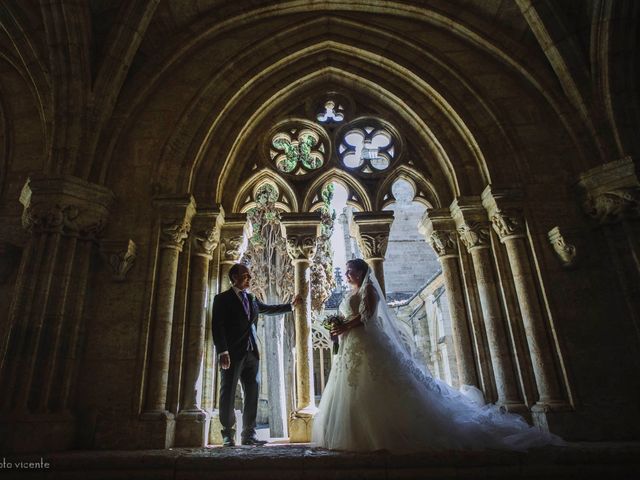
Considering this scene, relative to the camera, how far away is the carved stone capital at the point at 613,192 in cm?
433

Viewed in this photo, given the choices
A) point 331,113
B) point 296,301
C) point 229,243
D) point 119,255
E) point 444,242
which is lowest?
point 296,301

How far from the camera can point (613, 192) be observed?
14.4 feet

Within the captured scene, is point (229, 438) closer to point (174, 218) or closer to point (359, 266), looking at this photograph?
point (359, 266)

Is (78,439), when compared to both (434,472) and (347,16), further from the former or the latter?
(347,16)

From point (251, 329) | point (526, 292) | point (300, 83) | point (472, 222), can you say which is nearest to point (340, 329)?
point (251, 329)

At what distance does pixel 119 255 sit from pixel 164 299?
0.68 meters

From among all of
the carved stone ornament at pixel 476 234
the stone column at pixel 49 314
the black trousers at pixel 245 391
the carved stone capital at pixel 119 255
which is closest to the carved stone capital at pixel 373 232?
the carved stone ornament at pixel 476 234

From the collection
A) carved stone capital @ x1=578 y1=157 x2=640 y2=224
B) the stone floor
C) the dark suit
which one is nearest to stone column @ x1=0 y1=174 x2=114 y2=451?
the stone floor

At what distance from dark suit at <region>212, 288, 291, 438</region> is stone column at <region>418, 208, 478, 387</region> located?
2.23 meters

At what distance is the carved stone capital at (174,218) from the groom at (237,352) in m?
0.90

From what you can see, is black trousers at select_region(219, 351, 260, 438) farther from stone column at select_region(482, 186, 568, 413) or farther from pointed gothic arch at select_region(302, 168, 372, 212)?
stone column at select_region(482, 186, 568, 413)

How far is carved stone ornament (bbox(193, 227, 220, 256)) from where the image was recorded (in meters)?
4.82

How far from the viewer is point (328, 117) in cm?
602

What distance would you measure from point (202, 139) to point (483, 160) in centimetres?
344
